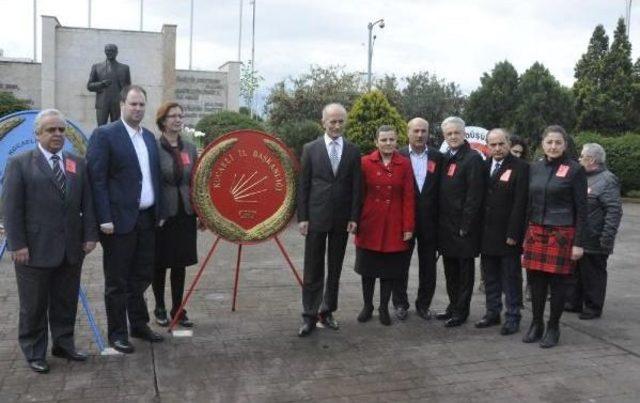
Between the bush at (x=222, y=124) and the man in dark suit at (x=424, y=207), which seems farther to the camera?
the bush at (x=222, y=124)

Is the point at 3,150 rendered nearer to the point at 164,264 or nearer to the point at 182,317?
the point at 164,264

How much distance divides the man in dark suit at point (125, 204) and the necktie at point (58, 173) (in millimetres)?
274

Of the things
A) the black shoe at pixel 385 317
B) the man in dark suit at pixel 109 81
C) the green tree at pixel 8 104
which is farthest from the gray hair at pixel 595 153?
the green tree at pixel 8 104

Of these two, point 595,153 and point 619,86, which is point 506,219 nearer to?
point 595,153

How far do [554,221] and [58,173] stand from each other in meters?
3.85

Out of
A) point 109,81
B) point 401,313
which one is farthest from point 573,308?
point 109,81

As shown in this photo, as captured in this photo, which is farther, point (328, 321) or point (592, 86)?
point (592, 86)

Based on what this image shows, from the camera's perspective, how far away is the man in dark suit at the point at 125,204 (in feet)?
15.9

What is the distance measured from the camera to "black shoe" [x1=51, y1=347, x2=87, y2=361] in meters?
4.83

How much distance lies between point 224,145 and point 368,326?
208 centimetres

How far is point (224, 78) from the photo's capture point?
29094 millimetres

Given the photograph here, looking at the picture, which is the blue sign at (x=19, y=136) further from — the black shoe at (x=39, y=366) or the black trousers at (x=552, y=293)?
the black trousers at (x=552, y=293)

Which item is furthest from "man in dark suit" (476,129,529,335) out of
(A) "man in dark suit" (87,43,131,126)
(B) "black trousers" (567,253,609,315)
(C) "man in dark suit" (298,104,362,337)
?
(A) "man in dark suit" (87,43,131,126)

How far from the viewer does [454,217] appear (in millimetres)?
5945
